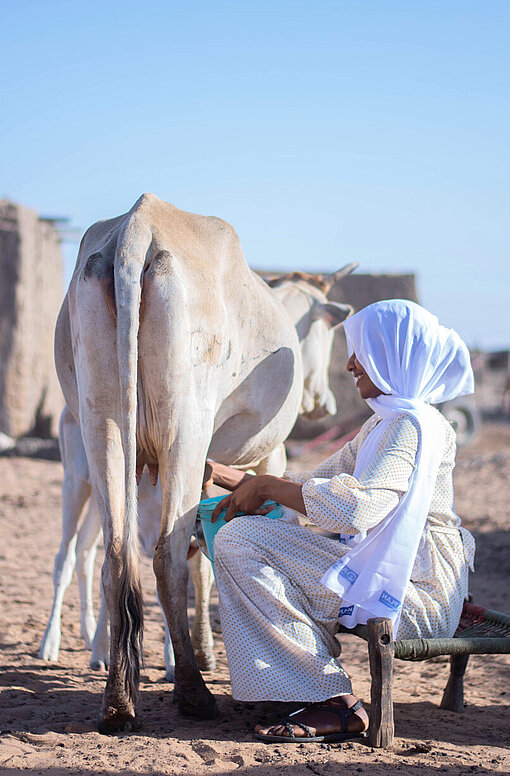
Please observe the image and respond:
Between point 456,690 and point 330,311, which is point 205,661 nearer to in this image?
point 456,690

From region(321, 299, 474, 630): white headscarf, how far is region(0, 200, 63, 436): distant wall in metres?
10.4

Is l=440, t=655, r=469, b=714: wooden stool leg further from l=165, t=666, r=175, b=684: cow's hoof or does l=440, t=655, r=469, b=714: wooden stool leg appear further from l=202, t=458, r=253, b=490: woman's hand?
l=165, t=666, r=175, b=684: cow's hoof

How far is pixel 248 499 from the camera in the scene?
3.01m

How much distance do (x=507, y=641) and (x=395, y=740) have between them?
1.79ft

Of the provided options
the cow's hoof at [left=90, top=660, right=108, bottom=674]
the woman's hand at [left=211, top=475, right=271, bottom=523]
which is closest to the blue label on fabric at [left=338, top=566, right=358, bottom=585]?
the woman's hand at [left=211, top=475, right=271, bottom=523]

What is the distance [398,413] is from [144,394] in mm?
968

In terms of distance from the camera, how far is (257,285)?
3.91 meters

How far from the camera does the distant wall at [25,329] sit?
12562mm

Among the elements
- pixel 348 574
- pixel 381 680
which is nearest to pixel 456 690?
pixel 381 680

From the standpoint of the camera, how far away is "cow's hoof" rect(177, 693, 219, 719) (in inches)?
117

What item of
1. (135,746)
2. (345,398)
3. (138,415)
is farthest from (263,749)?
(345,398)

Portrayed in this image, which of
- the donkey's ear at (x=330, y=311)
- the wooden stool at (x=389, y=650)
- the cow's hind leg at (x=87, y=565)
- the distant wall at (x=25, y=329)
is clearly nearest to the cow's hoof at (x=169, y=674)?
the cow's hind leg at (x=87, y=565)

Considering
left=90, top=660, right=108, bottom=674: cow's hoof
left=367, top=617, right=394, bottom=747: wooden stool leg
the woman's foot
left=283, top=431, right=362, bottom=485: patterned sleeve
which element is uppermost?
left=283, top=431, right=362, bottom=485: patterned sleeve

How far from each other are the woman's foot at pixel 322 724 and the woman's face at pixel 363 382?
1.10 metres
